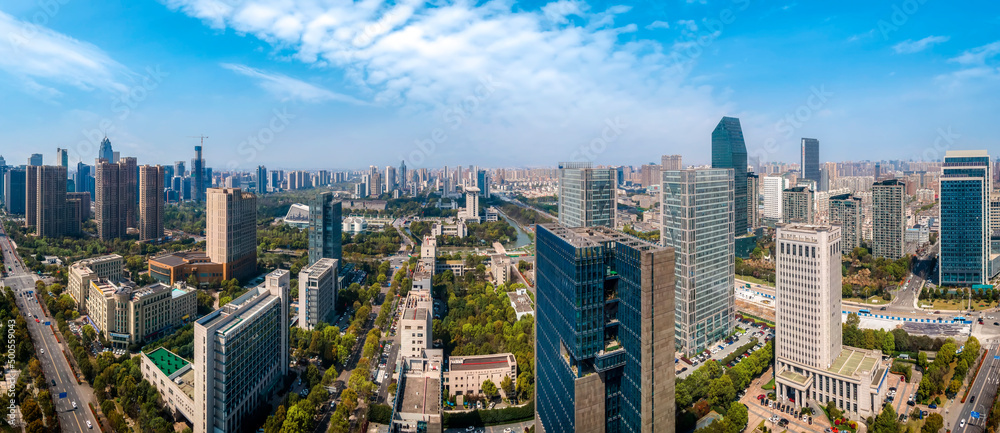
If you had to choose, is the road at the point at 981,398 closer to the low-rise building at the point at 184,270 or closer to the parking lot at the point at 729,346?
the parking lot at the point at 729,346

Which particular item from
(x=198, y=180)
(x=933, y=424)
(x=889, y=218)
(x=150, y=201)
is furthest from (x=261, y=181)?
(x=933, y=424)

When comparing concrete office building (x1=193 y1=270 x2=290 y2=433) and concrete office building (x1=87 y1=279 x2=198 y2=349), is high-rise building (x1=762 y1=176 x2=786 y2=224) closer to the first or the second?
concrete office building (x1=193 y1=270 x2=290 y2=433)

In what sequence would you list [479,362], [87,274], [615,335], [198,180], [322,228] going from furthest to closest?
[198,180] < [322,228] < [87,274] < [479,362] < [615,335]

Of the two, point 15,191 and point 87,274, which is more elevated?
point 15,191

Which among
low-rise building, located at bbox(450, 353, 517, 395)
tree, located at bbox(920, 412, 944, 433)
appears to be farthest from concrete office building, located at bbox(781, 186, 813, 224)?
low-rise building, located at bbox(450, 353, 517, 395)

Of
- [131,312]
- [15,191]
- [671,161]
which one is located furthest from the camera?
[671,161]

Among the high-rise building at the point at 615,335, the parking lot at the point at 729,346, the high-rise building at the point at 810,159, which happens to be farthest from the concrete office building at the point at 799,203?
the high-rise building at the point at 615,335

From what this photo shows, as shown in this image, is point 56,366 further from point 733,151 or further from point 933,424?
point 733,151
